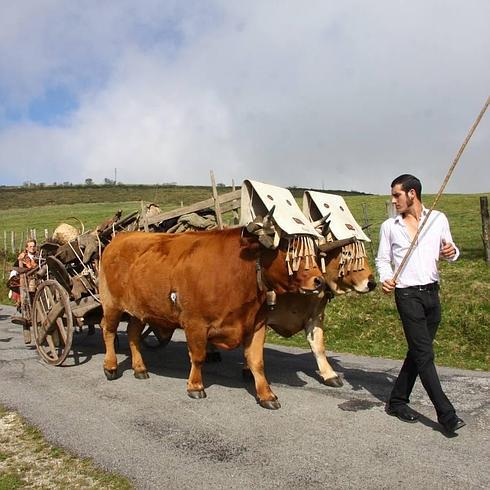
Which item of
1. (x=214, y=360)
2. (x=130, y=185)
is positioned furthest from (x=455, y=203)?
(x=130, y=185)

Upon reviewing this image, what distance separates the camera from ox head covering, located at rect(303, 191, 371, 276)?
6.50 meters

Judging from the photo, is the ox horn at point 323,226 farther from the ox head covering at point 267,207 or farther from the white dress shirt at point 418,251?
the white dress shirt at point 418,251

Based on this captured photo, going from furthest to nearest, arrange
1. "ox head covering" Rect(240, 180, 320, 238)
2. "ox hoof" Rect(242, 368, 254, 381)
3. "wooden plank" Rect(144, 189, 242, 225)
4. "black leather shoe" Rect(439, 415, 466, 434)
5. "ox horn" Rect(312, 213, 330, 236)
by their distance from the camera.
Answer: "wooden plank" Rect(144, 189, 242, 225)
"ox hoof" Rect(242, 368, 254, 381)
"ox horn" Rect(312, 213, 330, 236)
"ox head covering" Rect(240, 180, 320, 238)
"black leather shoe" Rect(439, 415, 466, 434)

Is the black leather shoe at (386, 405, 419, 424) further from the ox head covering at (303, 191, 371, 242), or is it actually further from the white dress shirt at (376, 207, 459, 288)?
the ox head covering at (303, 191, 371, 242)

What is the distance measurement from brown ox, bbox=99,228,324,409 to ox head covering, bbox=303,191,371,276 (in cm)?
64

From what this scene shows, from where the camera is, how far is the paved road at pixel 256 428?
426 cm

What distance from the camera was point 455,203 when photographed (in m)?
37.0

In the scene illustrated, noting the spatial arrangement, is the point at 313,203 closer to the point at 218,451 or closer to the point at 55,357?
the point at 218,451

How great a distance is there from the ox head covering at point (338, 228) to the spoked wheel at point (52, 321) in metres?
3.76

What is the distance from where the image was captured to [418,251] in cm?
505

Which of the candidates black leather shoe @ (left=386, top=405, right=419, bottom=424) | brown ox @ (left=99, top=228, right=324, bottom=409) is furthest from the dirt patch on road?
black leather shoe @ (left=386, top=405, right=419, bottom=424)

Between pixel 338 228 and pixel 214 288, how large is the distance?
1.69m

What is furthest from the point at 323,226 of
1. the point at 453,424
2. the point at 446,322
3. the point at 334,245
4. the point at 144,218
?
the point at 446,322

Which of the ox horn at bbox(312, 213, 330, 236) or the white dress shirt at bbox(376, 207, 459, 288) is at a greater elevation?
the ox horn at bbox(312, 213, 330, 236)
